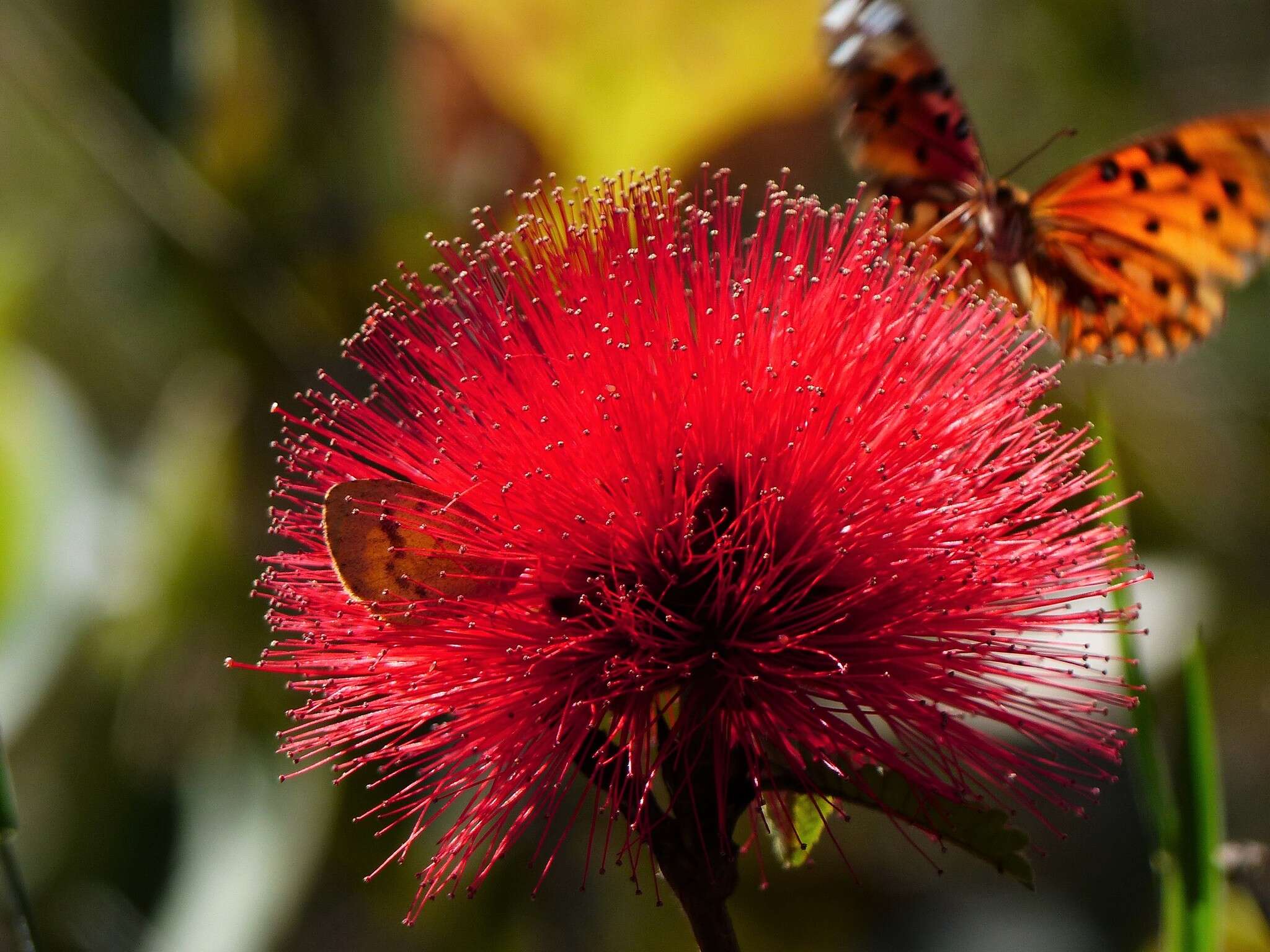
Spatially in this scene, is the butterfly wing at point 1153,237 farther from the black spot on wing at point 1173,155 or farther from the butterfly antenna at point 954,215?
the butterfly antenna at point 954,215

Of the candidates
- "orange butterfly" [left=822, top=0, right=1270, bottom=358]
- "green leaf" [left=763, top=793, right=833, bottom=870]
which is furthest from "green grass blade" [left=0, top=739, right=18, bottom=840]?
"orange butterfly" [left=822, top=0, right=1270, bottom=358]

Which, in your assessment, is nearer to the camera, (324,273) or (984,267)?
(984,267)

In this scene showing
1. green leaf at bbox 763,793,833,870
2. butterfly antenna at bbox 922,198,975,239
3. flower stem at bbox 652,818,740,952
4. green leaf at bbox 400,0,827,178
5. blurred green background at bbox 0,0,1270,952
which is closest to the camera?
flower stem at bbox 652,818,740,952

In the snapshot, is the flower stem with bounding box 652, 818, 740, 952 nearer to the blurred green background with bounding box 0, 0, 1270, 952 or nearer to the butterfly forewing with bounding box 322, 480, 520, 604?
the butterfly forewing with bounding box 322, 480, 520, 604

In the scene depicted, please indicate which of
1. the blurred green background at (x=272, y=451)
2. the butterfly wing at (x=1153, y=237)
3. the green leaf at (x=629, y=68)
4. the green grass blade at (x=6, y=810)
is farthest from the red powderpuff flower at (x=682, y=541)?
the green leaf at (x=629, y=68)

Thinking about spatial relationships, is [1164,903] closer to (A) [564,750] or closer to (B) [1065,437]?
(B) [1065,437]

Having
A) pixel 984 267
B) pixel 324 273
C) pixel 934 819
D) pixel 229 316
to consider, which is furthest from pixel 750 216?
pixel 934 819
